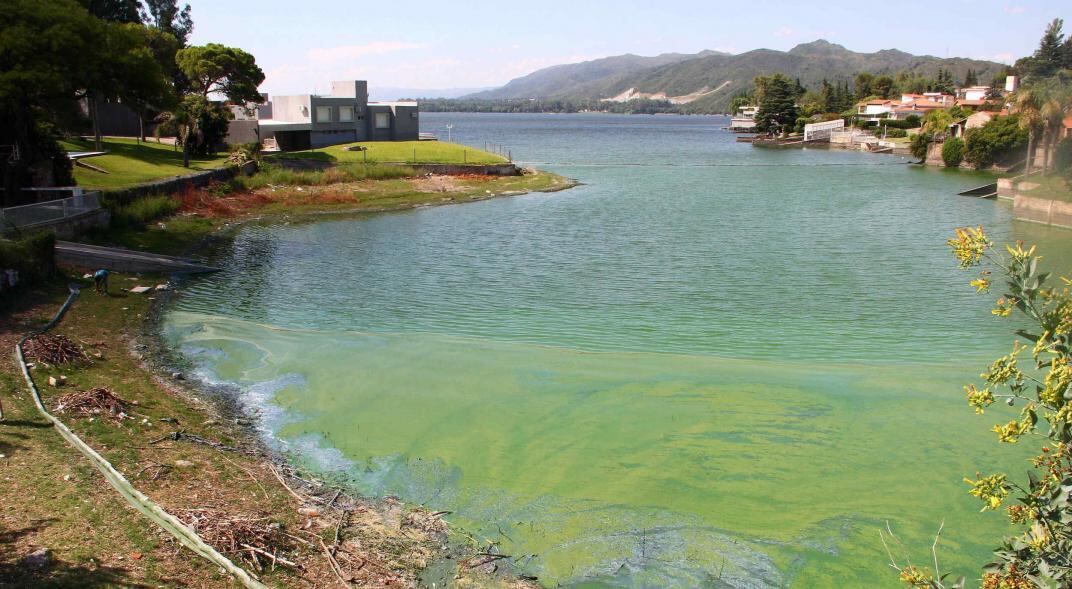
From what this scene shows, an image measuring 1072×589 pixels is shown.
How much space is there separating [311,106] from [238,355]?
64346mm

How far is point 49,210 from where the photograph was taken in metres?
31.3

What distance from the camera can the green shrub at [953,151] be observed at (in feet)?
306

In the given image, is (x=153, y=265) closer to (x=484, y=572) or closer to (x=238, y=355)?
(x=238, y=355)

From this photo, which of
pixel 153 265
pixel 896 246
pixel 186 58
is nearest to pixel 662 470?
pixel 153 265

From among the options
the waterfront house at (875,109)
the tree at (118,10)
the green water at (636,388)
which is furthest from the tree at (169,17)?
the waterfront house at (875,109)

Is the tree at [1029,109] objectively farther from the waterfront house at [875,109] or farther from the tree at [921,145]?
the waterfront house at [875,109]

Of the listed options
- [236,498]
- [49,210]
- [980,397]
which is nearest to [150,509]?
[236,498]

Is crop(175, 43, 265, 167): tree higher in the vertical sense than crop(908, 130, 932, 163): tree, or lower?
higher

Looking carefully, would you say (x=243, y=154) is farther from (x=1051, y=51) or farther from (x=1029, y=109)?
(x=1051, y=51)

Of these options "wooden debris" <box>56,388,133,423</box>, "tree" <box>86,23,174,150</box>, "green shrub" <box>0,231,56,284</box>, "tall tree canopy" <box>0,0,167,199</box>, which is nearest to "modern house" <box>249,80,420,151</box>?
"tree" <box>86,23,174,150</box>

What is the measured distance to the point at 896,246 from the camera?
42781 millimetres

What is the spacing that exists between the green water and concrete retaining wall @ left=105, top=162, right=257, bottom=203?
5635mm

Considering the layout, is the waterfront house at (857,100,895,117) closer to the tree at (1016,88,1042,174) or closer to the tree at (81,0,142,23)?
the tree at (1016,88,1042,174)

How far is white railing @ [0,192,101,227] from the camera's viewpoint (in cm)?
2841
